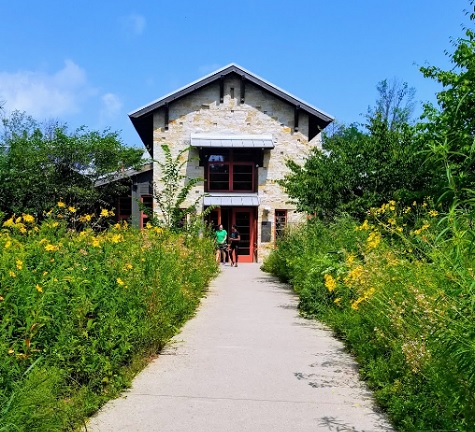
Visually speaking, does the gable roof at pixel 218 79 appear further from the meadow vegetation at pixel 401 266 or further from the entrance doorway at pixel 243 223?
the meadow vegetation at pixel 401 266

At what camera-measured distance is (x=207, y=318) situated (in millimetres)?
9016

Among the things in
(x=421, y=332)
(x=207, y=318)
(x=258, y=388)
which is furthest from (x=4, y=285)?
(x=207, y=318)

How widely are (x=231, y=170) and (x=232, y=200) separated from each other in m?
1.77

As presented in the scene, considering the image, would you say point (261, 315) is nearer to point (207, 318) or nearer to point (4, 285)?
point (207, 318)

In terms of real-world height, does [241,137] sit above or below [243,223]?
above

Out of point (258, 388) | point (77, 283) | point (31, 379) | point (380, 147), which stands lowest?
point (258, 388)

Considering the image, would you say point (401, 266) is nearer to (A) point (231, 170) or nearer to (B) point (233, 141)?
(B) point (233, 141)

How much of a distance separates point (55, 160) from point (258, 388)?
22749 mm

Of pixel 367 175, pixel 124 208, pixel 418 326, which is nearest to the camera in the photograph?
pixel 418 326

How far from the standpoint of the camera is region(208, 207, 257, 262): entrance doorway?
2558 centimetres

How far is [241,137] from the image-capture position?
84.8ft

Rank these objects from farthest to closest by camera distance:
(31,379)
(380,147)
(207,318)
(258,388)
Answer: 1. (380,147)
2. (207,318)
3. (258,388)
4. (31,379)

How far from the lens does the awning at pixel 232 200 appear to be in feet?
81.6

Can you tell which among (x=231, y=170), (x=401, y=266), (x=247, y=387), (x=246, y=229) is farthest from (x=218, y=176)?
(x=247, y=387)
